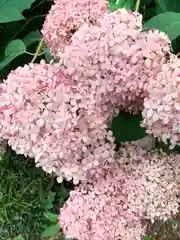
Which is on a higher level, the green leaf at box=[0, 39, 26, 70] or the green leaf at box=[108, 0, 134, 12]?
the green leaf at box=[108, 0, 134, 12]

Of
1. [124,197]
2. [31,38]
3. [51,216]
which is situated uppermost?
[31,38]

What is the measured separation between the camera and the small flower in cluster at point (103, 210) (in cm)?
58

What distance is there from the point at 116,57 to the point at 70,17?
0.13 meters

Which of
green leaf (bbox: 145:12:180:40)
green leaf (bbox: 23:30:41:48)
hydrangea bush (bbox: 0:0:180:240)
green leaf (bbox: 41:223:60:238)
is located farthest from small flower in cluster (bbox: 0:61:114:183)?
green leaf (bbox: 41:223:60:238)

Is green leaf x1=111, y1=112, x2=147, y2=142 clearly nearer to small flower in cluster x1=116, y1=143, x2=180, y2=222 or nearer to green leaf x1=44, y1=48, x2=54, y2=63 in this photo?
small flower in cluster x1=116, y1=143, x2=180, y2=222

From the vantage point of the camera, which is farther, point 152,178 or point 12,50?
point 12,50

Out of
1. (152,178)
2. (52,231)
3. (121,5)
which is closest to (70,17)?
(121,5)

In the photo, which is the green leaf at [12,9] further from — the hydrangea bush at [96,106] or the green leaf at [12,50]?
the hydrangea bush at [96,106]

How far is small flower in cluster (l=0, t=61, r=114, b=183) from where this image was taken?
520 mm

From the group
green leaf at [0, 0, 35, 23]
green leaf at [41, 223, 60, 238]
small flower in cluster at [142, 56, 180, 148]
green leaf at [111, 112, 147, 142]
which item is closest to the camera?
small flower in cluster at [142, 56, 180, 148]

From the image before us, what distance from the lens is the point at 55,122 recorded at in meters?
0.52

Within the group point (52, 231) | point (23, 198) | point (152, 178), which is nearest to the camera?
point (152, 178)

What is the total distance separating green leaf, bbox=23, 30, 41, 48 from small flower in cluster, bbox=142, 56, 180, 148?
0.34 metres

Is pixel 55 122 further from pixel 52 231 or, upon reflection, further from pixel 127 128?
pixel 52 231
